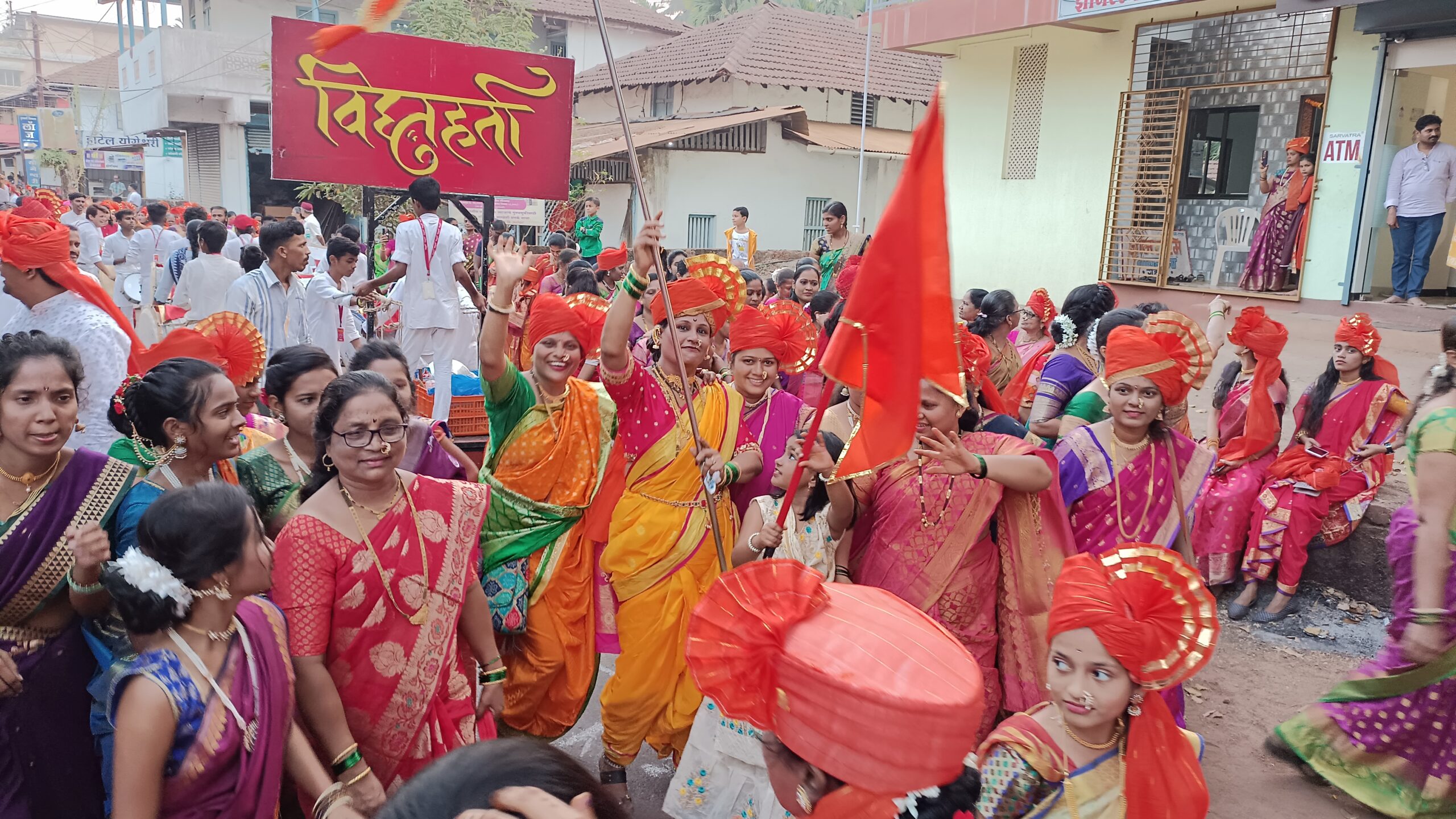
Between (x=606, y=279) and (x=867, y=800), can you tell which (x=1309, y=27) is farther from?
(x=867, y=800)

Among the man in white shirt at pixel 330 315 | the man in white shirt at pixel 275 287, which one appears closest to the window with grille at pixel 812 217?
the man in white shirt at pixel 330 315

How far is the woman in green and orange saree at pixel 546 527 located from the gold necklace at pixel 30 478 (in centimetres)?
146

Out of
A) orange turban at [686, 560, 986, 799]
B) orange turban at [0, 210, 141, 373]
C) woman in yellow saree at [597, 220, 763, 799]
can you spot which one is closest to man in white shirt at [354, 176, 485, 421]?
orange turban at [0, 210, 141, 373]

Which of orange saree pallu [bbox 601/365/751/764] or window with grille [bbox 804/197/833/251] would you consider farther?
window with grille [bbox 804/197/833/251]

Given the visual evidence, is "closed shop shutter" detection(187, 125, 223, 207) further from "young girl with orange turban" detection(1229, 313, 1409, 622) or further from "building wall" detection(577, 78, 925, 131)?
"young girl with orange turban" detection(1229, 313, 1409, 622)

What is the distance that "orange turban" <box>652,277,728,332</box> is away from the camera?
3928mm

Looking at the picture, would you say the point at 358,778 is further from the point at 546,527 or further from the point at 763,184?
the point at 763,184

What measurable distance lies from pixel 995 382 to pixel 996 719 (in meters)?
2.97

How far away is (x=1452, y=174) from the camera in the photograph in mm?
9016

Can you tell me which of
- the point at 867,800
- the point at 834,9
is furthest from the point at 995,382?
the point at 834,9

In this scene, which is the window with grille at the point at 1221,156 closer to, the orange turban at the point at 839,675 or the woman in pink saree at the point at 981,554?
the woman in pink saree at the point at 981,554

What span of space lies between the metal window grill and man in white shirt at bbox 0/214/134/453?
10360 millimetres

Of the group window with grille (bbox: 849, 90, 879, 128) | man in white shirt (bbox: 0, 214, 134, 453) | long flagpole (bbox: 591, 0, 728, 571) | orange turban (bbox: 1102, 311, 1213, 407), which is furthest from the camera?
window with grille (bbox: 849, 90, 879, 128)

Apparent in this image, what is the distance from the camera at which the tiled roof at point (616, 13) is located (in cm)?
2941
